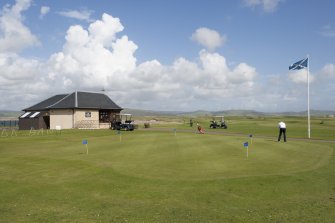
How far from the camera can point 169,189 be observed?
1358 cm

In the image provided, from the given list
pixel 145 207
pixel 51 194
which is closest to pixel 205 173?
pixel 145 207

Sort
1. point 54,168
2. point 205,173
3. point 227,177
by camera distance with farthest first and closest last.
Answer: point 54,168 < point 205,173 < point 227,177

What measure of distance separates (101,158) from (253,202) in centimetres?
1300

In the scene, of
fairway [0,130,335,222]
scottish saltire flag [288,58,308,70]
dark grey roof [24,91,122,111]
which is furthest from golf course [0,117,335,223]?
dark grey roof [24,91,122,111]

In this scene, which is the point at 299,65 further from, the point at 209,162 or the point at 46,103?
the point at 46,103

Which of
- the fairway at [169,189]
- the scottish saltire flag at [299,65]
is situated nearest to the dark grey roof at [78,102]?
the scottish saltire flag at [299,65]

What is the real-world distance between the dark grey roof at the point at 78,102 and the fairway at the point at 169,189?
45369 millimetres

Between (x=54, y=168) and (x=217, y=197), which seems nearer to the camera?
(x=217, y=197)

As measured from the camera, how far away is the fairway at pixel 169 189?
10477mm

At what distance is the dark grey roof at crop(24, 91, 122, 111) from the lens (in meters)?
66.3

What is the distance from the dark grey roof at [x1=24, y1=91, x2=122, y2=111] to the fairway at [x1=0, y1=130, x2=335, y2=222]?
1786 inches

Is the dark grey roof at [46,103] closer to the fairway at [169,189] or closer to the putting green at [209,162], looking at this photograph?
the fairway at [169,189]

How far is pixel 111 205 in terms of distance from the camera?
11508mm

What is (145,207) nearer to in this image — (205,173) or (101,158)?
(205,173)
